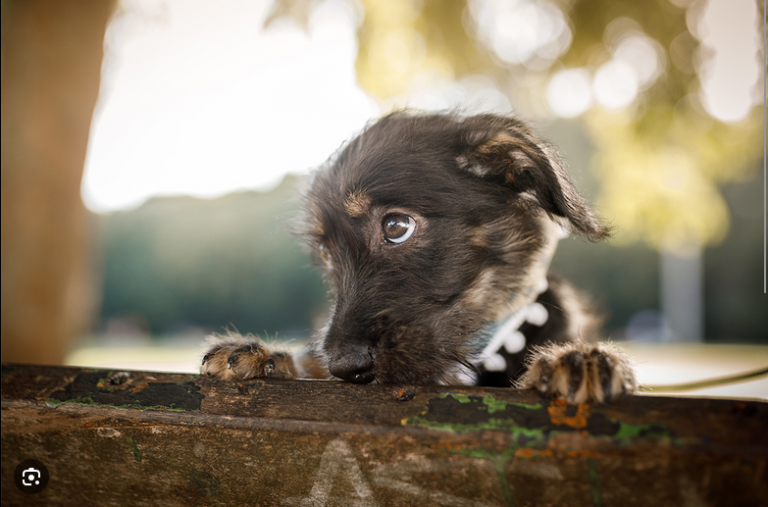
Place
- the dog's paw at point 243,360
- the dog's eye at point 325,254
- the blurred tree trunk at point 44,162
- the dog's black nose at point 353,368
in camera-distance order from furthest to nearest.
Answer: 1. the blurred tree trunk at point 44,162
2. the dog's eye at point 325,254
3. the dog's paw at point 243,360
4. the dog's black nose at point 353,368

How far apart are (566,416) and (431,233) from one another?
136 centimetres

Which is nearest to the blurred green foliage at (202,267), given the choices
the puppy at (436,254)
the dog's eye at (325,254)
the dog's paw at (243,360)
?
the dog's eye at (325,254)

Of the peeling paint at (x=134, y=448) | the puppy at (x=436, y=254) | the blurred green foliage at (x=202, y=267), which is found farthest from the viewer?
the blurred green foliage at (x=202, y=267)

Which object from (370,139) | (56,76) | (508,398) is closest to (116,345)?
(56,76)


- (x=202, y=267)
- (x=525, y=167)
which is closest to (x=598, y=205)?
(x=525, y=167)

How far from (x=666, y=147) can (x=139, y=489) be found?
29.6 ft

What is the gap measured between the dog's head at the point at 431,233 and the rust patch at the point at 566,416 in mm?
853

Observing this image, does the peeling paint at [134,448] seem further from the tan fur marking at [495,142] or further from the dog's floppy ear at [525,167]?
the tan fur marking at [495,142]

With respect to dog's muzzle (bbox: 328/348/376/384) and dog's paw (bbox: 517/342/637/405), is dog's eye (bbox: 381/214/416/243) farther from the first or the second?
dog's paw (bbox: 517/342/637/405)

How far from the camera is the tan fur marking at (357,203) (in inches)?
102

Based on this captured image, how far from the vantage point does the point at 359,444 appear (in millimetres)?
1493

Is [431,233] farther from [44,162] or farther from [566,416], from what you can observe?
[44,162]

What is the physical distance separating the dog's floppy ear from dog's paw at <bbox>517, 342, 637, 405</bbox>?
899mm

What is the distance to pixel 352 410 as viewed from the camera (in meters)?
1.58
